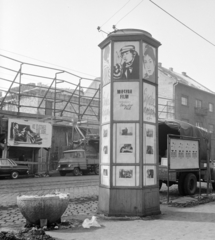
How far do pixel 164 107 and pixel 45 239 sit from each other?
38713mm

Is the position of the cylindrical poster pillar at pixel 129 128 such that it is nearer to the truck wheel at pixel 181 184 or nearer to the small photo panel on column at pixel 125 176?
the small photo panel on column at pixel 125 176

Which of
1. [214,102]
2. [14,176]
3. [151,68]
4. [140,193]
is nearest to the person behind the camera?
[140,193]

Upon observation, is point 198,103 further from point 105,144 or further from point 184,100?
point 105,144

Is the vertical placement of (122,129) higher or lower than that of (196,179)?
higher

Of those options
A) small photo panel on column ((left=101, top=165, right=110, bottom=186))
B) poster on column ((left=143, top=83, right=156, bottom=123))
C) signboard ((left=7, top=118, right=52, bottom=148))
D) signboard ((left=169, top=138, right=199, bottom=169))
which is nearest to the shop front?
signboard ((left=7, top=118, right=52, bottom=148))

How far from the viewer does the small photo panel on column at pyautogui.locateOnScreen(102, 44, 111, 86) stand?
8703 millimetres

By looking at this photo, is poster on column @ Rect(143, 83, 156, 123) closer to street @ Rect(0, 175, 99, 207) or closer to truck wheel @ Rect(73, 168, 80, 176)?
street @ Rect(0, 175, 99, 207)

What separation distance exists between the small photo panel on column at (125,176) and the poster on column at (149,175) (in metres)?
0.23

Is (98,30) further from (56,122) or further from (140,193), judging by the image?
(56,122)

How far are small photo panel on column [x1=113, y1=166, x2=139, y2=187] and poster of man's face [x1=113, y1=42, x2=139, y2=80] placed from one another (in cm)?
228

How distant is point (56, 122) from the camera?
32.5 m

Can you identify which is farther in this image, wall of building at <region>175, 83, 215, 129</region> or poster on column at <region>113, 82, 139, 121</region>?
wall of building at <region>175, 83, 215, 129</region>

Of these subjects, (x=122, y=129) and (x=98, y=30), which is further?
(x=98, y=30)

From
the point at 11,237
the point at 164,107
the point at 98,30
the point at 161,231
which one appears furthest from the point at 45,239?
the point at 164,107
